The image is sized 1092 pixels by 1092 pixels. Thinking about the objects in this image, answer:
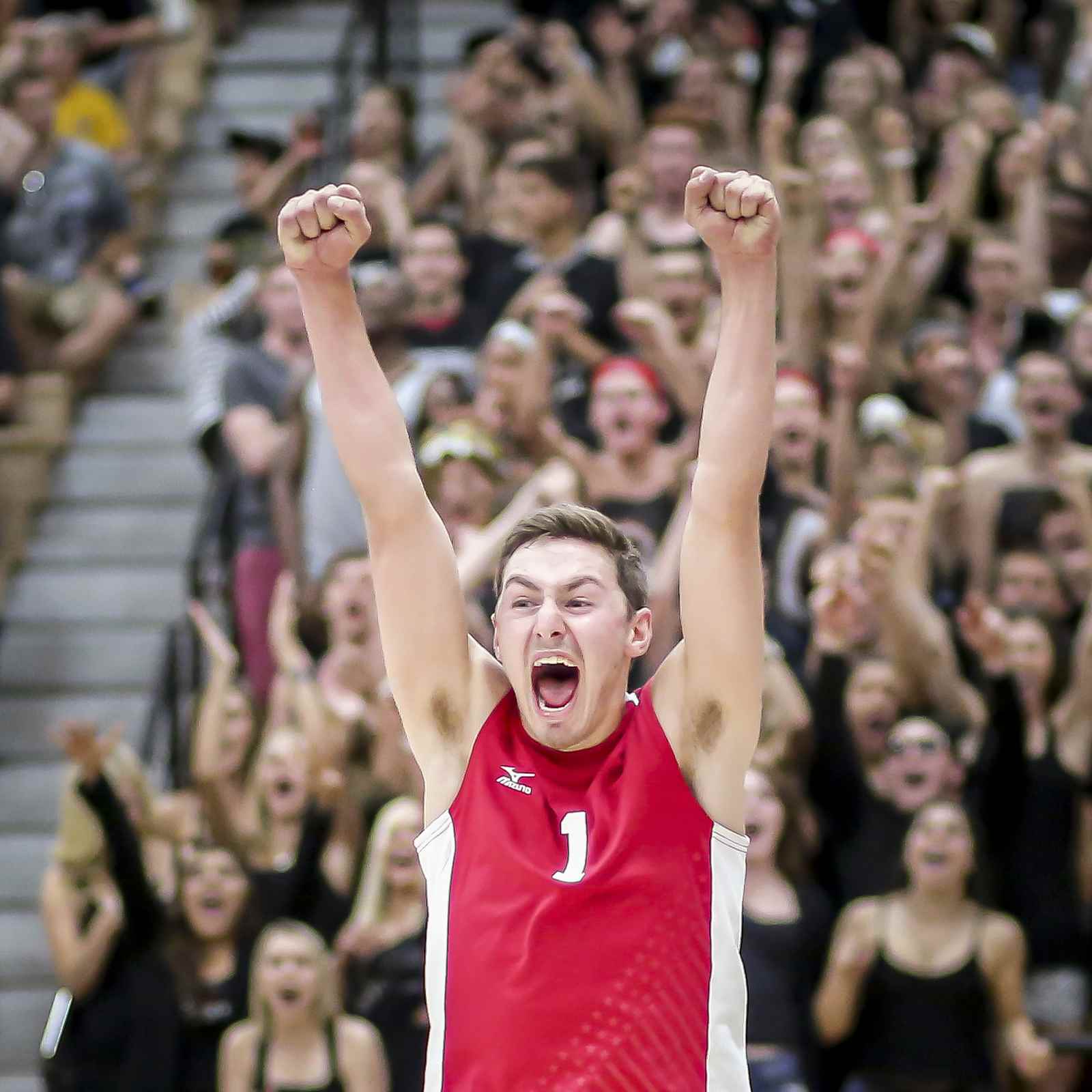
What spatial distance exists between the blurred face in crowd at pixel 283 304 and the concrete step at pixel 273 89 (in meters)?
3.71

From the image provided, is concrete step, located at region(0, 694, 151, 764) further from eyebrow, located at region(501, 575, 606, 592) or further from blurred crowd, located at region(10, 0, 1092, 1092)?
eyebrow, located at region(501, 575, 606, 592)

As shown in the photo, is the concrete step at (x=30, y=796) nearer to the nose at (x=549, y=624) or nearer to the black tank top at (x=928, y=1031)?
the black tank top at (x=928, y=1031)

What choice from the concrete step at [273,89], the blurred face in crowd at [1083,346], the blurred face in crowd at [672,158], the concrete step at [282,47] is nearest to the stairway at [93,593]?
the concrete step at [273,89]

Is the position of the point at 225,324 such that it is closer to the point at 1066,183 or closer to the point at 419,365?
the point at 419,365

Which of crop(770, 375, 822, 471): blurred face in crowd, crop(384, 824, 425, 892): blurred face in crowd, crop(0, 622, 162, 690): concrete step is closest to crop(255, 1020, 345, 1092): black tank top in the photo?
crop(384, 824, 425, 892): blurred face in crowd

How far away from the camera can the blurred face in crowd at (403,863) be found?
6496 millimetres

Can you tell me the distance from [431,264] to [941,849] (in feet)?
11.0

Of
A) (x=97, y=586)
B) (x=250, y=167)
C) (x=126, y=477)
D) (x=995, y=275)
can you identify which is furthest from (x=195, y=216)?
(x=995, y=275)

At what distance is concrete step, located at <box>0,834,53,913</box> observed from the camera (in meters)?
8.22

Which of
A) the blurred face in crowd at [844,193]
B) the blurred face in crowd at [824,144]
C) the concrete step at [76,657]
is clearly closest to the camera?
the blurred face in crowd at [844,193]

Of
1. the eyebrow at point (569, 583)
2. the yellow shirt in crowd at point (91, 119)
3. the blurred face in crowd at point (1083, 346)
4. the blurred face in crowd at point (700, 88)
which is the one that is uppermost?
the yellow shirt in crowd at point (91, 119)

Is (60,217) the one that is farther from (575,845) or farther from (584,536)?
(575,845)

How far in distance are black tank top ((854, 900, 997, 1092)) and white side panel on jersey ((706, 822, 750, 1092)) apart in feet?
9.69

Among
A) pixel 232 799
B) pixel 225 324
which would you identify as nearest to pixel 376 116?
pixel 225 324
